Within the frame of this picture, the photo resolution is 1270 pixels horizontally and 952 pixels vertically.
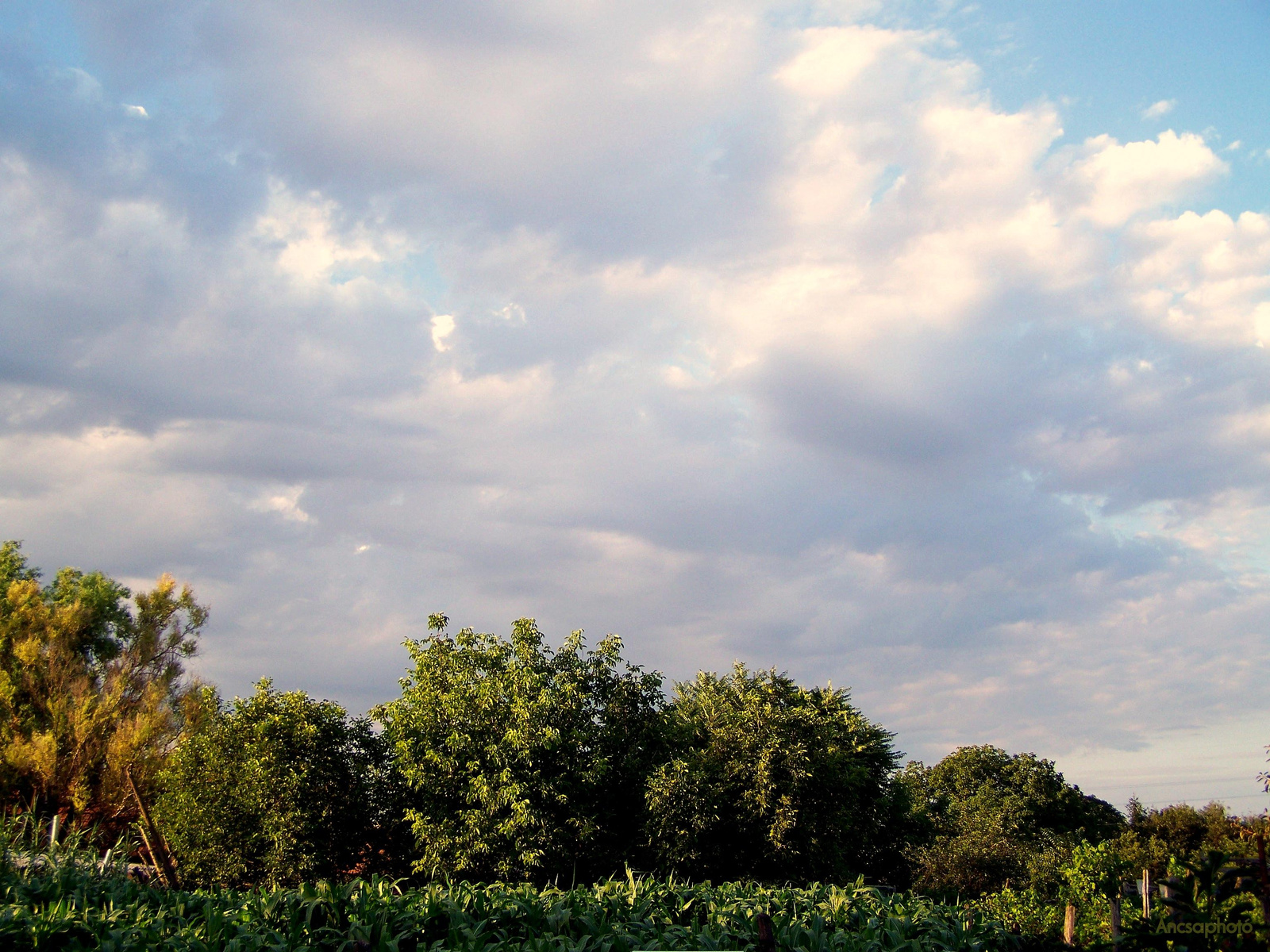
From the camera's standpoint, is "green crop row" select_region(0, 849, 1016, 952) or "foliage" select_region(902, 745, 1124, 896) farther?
"foliage" select_region(902, 745, 1124, 896)

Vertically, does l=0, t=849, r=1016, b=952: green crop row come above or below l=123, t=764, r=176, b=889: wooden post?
above

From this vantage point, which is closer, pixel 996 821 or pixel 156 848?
pixel 156 848

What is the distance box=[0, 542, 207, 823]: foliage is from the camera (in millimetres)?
28719

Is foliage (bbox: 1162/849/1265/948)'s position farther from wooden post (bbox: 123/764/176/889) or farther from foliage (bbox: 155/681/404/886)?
foliage (bbox: 155/681/404/886)

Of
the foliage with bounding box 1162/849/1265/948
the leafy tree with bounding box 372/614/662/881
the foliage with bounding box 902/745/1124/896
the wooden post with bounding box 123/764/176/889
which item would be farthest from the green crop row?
the foliage with bounding box 902/745/1124/896

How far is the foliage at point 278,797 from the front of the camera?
18062mm

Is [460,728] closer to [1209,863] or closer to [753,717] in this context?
[753,717]

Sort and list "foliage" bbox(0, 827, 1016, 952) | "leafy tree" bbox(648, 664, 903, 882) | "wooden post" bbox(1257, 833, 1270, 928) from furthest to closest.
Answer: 1. "leafy tree" bbox(648, 664, 903, 882)
2. "foliage" bbox(0, 827, 1016, 952)
3. "wooden post" bbox(1257, 833, 1270, 928)

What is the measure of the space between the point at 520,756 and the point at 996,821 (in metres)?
24.6

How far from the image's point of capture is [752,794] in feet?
69.3

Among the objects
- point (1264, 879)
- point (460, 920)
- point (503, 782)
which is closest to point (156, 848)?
point (503, 782)

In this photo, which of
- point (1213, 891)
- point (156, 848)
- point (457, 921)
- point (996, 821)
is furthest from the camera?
point (996, 821)

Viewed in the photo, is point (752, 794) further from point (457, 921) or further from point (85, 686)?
point (85, 686)

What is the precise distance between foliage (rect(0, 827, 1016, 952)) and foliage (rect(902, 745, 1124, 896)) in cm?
2261
